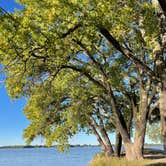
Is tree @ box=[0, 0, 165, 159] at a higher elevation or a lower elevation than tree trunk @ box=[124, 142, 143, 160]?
higher

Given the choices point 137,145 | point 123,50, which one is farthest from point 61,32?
point 137,145

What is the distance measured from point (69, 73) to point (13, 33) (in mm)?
14930

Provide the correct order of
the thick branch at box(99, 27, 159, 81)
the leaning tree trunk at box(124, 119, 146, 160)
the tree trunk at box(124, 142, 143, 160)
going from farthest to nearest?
the tree trunk at box(124, 142, 143, 160) < the leaning tree trunk at box(124, 119, 146, 160) < the thick branch at box(99, 27, 159, 81)

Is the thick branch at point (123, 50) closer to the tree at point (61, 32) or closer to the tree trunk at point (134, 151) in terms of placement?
the tree at point (61, 32)

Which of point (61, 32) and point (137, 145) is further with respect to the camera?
point (137, 145)

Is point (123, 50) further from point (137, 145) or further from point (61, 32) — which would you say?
point (137, 145)

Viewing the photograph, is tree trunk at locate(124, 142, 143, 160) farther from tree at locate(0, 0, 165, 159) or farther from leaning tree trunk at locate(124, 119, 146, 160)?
tree at locate(0, 0, 165, 159)

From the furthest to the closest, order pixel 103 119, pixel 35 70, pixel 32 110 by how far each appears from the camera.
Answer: pixel 103 119 → pixel 32 110 → pixel 35 70

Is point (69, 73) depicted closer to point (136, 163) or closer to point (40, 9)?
point (136, 163)

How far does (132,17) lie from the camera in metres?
24.8

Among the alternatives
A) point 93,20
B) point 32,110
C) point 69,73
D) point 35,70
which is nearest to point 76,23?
point 93,20

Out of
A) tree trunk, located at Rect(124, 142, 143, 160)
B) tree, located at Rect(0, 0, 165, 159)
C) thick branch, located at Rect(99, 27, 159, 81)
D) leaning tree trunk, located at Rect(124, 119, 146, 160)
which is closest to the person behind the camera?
tree, located at Rect(0, 0, 165, 159)

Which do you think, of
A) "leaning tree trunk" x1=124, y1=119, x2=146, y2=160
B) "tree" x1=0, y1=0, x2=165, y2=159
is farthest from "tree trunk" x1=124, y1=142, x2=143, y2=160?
"tree" x1=0, y1=0, x2=165, y2=159

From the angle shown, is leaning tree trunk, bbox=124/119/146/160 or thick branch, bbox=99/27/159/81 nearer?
thick branch, bbox=99/27/159/81
